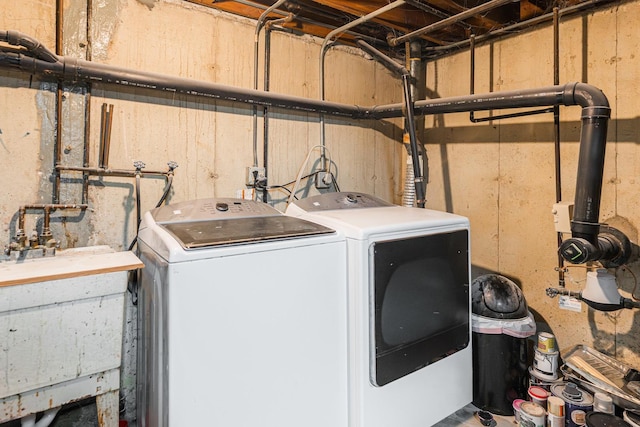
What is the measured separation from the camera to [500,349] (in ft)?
5.95

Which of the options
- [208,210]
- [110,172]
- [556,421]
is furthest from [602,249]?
[110,172]

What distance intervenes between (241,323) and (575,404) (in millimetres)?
1552

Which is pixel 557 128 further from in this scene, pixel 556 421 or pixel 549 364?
pixel 556 421

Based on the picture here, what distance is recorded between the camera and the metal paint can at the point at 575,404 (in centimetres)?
155

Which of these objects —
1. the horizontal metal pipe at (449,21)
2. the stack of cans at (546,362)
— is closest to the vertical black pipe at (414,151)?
the horizontal metal pipe at (449,21)

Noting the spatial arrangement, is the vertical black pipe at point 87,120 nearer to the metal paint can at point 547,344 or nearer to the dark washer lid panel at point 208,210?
the dark washer lid panel at point 208,210

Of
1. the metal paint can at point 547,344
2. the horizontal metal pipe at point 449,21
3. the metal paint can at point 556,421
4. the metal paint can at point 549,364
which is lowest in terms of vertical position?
the metal paint can at point 556,421

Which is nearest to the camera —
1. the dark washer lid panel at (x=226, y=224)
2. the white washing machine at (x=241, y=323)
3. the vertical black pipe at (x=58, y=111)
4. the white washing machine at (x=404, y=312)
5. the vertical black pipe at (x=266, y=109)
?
the white washing machine at (x=241, y=323)

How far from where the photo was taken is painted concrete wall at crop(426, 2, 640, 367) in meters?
1.80

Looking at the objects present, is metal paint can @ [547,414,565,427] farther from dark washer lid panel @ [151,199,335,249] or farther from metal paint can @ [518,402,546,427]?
dark washer lid panel @ [151,199,335,249]

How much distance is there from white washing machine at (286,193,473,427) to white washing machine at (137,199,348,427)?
3.0 inches

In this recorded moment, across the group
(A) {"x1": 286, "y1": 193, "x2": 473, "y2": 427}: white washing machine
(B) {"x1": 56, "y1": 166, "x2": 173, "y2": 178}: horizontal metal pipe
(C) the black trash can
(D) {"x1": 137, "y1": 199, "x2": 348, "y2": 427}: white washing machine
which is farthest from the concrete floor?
(C) the black trash can

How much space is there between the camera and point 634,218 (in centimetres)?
178

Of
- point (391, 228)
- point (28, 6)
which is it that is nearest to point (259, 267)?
point (391, 228)
